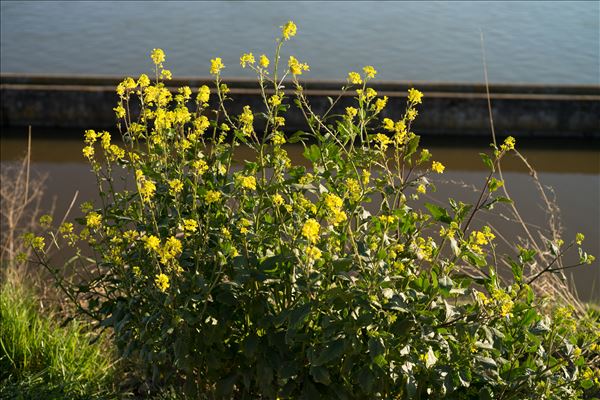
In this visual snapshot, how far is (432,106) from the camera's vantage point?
9266 millimetres

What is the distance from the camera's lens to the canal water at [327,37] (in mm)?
12016

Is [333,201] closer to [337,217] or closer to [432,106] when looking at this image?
[337,217]

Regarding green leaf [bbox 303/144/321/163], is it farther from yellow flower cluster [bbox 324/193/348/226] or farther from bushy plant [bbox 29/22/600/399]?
yellow flower cluster [bbox 324/193/348/226]

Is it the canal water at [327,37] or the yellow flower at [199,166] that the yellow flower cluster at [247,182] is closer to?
the yellow flower at [199,166]

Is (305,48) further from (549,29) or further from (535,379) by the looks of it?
(535,379)

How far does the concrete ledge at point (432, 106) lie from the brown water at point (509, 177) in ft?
0.91

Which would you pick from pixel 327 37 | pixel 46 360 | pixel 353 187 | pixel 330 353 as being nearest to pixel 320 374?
pixel 330 353

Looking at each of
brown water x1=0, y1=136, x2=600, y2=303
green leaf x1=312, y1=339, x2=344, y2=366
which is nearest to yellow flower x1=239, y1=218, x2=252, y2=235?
green leaf x1=312, y1=339, x2=344, y2=366

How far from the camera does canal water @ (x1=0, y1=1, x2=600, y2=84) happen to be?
39.4ft

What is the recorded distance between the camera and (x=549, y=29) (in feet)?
46.8

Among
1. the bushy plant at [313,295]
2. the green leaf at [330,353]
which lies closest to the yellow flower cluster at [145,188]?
the bushy plant at [313,295]

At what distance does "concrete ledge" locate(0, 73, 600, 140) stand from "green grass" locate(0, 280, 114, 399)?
5604 mm

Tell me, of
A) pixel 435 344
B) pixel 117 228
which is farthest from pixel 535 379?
pixel 117 228

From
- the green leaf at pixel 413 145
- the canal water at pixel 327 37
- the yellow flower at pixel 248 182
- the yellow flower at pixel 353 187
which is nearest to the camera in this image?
the yellow flower at pixel 248 182
